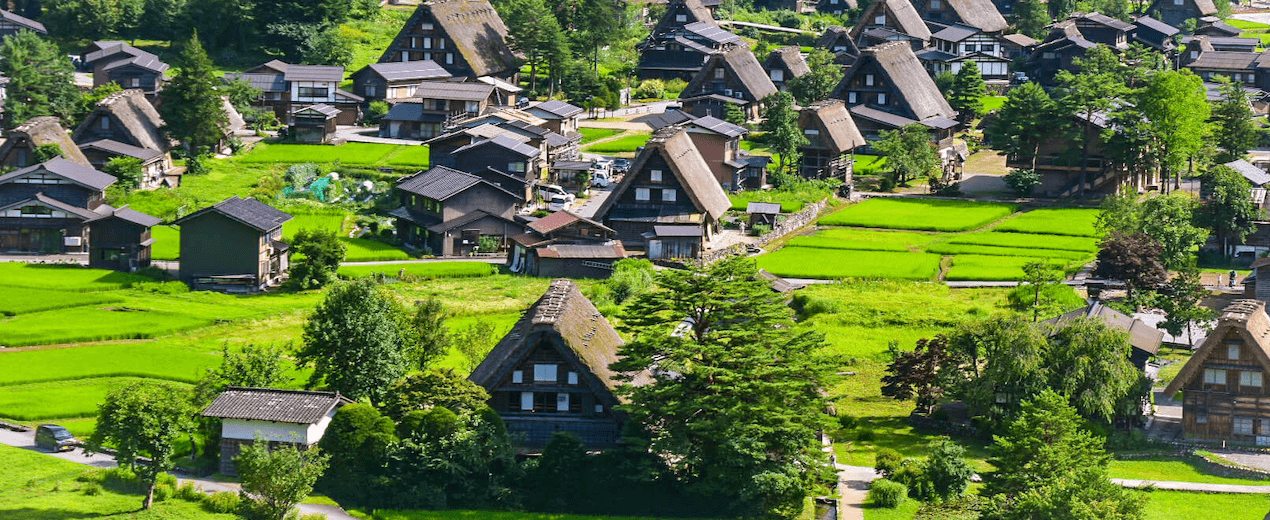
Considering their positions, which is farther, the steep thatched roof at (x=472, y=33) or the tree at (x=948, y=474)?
the steep thatched roof at (x=472, y=33)

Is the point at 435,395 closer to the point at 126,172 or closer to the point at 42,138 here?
the point at 126,172

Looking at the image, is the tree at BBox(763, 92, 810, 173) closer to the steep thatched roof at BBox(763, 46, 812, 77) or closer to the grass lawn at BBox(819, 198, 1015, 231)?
the grass lawn at BBox(819, 198, 1015, 231)

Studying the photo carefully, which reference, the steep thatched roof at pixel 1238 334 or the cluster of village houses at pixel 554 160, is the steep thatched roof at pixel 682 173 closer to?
the cluster of village houses at pixel 554 160

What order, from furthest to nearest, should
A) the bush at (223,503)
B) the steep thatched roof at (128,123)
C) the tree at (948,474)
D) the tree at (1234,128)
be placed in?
1. the tree at (1234,128)
2. the steep thatched roof at (128,123)
3. the tree at (948,474)
4. the bush at (223,503)

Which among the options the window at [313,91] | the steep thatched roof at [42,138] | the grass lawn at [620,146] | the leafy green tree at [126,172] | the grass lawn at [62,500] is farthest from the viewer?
the window at [313,91]

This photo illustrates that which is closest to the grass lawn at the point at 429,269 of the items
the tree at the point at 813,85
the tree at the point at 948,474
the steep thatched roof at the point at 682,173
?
the steep thatched roof at the point at 682,173
